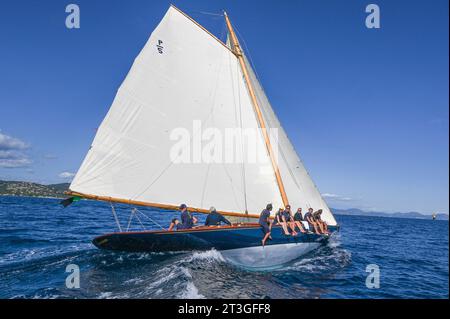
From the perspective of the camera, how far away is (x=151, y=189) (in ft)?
51.7

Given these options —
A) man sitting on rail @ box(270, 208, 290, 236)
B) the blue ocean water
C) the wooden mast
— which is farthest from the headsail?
man sitting on rail @ box(270, 208, 290, 236)

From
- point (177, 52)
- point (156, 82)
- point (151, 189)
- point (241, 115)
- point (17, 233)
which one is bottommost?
point (17, 233)

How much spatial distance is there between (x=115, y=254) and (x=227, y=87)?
37.8 ft

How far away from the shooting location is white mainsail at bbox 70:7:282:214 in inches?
609

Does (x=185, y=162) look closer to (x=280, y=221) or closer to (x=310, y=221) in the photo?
(x=280, y=221)

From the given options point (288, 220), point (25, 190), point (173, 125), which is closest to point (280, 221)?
point (288, 220)

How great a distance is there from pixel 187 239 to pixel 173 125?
6522 mm

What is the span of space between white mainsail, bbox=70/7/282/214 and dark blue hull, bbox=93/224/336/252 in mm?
2529

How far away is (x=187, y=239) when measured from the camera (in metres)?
13.3

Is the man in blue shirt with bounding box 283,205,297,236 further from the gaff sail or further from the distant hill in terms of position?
the distant hill

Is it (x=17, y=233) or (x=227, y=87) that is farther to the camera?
(x=17, y=233)
